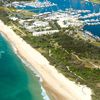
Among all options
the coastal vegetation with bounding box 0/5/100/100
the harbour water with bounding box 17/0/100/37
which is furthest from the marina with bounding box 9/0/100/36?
the coastal vegetation with bounding box 0/5/100/100

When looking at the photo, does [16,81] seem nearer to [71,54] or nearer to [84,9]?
[71,54]

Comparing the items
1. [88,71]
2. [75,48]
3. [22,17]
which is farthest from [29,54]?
[22,17]

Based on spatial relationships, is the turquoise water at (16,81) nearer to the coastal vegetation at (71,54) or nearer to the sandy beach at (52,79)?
the sandy beach at (52,79)

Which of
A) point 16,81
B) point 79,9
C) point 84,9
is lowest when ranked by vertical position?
point 16,81

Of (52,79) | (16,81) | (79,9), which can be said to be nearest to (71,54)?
(52,79)

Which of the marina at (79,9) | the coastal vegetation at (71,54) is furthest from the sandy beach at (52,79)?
the marina at (79,9)

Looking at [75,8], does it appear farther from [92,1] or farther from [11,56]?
[11,56]

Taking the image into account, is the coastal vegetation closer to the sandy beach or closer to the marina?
the sandy beach
